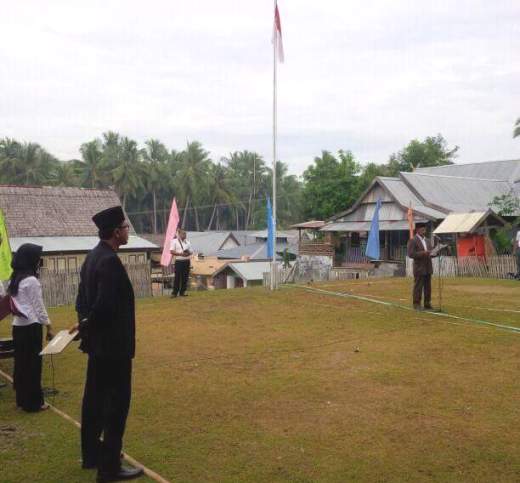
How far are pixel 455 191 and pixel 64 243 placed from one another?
2095 centimetres

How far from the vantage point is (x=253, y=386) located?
624 cm

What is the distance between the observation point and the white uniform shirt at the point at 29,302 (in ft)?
18.4

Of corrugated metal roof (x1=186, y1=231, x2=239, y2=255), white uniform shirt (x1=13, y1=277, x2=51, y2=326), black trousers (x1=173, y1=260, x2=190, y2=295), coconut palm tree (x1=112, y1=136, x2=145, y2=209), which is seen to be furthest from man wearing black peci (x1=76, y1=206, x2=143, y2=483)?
coconut palm tree (x1=112, y1=136, x2=145, y2=209)

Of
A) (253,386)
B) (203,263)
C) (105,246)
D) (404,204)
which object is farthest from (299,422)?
(203,263)

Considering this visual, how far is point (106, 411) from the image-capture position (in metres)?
3.98

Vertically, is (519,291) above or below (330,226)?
below

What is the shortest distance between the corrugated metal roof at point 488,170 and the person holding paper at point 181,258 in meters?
26.8

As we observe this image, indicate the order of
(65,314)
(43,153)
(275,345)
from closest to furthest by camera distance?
(275,345)
(65,314)
(43,153)

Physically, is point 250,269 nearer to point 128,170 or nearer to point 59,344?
point 128,170

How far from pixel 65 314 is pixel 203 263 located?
A: 101 ft

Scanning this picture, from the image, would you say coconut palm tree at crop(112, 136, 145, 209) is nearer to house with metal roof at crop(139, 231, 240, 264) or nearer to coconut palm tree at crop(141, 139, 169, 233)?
coconut palm tree at crop(141, 139, 169, 233)

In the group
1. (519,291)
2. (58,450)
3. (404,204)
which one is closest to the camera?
(58,450)

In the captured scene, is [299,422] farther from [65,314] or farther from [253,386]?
[65,314]

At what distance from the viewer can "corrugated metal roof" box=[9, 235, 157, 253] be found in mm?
26922
